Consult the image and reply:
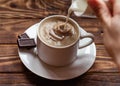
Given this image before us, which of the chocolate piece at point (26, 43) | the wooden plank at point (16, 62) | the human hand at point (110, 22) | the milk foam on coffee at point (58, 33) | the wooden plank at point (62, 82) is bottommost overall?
the wooden plank at point (62, 82)

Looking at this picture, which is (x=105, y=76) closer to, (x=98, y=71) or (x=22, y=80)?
(x=98, y=71)

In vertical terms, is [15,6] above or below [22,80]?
above

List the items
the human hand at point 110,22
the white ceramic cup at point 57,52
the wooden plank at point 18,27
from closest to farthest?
the human hand at point 110,22, the white ceramic cup at point 57,52, the wooden plank at point 18,27

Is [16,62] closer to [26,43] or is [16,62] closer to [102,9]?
[26,43]

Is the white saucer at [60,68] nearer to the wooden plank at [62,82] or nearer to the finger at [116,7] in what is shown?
the wooden plank at [62,82]

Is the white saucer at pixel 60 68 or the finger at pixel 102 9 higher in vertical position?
the finger at pixel 102 9

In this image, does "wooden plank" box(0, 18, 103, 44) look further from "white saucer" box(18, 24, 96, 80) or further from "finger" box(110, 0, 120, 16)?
"finger" box(110, 0, 120, 16)

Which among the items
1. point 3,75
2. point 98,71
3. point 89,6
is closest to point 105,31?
point 89,6

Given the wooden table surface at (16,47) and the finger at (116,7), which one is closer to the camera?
the finger at (116,7)

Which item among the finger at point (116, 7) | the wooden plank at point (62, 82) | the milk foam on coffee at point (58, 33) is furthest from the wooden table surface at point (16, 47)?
the finger at point (116, 7)
